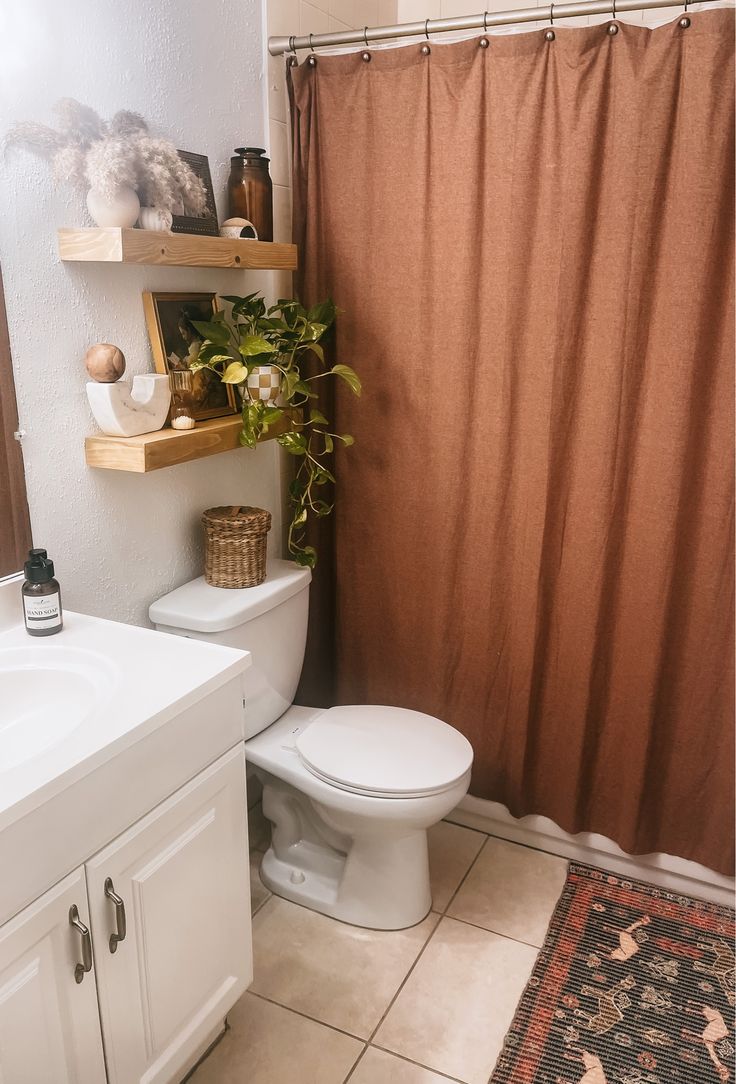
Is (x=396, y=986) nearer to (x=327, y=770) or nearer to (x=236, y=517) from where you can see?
(x=327, y=770)

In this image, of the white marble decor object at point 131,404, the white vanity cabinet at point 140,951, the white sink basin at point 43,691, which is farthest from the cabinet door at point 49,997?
the white marble decor object at point 131,404

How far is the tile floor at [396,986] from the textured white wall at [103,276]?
2.77 feet

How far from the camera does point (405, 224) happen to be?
2.03 meters

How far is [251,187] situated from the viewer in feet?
6.32

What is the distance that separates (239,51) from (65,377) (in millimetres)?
895

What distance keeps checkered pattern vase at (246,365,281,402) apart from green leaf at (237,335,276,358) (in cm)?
5

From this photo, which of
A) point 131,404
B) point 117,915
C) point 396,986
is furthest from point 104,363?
point 396,986

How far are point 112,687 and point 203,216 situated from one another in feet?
3.23

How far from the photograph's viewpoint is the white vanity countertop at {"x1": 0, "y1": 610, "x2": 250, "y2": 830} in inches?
44.0

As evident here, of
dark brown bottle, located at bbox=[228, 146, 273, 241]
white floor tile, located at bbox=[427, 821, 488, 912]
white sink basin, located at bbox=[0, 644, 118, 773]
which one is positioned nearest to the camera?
white sink basin, located at bbox=[0, 644, 118, 773]

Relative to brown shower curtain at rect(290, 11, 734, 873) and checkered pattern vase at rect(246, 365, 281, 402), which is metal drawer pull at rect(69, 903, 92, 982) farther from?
brown shower curtain at rect(290, 11, 734, 873)

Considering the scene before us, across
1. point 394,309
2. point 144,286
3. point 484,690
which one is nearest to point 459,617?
point 484,690

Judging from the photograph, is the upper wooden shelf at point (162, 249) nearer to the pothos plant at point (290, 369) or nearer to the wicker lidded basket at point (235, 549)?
the pothos plant at point (290, 369)

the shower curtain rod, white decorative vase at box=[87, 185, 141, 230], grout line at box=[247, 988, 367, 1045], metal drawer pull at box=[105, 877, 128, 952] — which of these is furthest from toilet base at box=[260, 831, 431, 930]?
the shower curtain rod
